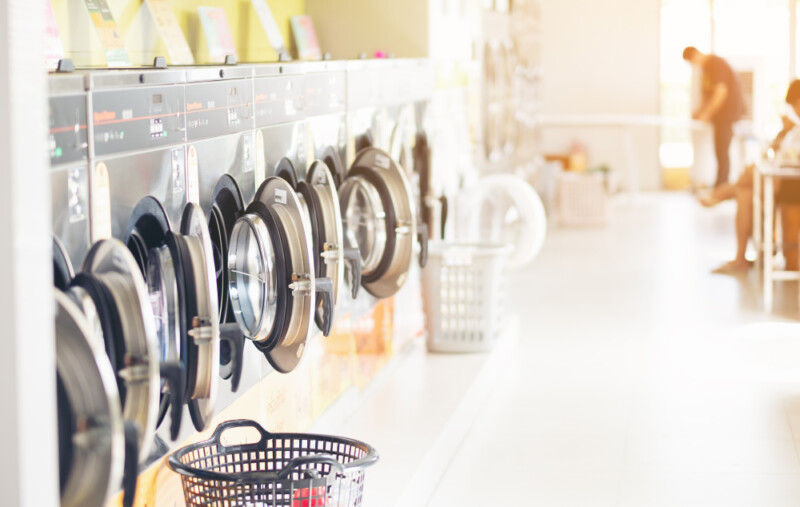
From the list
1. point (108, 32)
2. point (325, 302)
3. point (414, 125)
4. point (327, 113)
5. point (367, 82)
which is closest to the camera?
point (325, 302)

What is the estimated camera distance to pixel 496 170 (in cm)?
695

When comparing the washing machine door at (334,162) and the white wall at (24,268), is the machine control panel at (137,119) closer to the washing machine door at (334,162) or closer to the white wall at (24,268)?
the white wall at (24,268)

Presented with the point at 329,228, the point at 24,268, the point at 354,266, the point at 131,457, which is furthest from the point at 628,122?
the point at 24,268

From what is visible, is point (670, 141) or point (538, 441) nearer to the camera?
point (538, 441)

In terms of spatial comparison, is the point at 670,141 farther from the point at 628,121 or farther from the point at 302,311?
the point at 302,311

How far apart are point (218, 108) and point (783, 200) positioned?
15.5 ft

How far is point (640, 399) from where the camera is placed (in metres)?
4.26

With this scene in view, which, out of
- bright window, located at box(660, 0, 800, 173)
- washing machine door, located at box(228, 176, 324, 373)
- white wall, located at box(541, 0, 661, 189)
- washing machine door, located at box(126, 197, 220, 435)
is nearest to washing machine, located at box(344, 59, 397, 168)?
washing machine door, located at box(228, 176, 324, 373)

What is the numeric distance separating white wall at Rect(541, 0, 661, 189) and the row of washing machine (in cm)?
875

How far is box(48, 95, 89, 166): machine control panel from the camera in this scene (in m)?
1.73

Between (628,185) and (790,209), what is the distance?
17.0 ft

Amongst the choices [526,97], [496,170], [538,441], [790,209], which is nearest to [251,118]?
[538,441]

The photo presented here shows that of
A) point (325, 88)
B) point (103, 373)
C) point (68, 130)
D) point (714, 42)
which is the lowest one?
point (103, 373)

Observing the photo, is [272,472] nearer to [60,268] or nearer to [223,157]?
[223,157]
